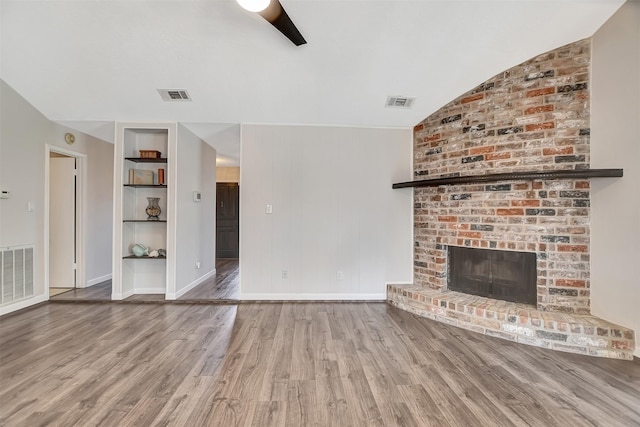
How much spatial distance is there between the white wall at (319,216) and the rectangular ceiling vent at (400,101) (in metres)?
0.47

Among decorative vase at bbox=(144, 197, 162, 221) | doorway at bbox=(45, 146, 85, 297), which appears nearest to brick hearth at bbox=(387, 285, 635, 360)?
decorative vase at bbox=(144, 197, 162, 221)

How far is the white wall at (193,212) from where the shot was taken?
12.4ft

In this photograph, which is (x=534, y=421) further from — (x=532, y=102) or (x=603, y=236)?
(x=532, y=102)

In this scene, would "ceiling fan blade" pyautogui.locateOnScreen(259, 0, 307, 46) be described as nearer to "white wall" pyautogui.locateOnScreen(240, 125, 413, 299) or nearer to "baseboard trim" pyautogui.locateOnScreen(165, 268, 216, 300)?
"white wall" pyautogui.locateOnScreen(240, 125, 413, 299)

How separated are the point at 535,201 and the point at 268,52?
300cm

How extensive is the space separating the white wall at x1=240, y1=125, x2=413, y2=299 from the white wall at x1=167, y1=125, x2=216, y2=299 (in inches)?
35.7

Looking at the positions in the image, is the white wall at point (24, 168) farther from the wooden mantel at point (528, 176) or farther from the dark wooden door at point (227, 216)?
the wooden mantel at point (528, 176)

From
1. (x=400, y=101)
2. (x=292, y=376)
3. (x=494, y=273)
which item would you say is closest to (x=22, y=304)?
(x=292, y=376)

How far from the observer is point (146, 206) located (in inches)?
155

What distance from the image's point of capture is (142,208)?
13.0ft

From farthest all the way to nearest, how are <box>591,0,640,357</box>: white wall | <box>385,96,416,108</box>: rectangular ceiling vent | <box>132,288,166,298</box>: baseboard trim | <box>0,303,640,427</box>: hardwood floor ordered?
<box>132,288,166,298</box>: baseboard trim
<box>385,96,416,108</box>: rectangular ceiling vent
<box>591,0,640,357</box>: white wall
<box>0,303,640,427</box>: hardwood floor

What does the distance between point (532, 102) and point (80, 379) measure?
4506 mm

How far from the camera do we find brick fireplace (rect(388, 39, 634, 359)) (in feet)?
8.22

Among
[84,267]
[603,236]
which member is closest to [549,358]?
[603,236]
